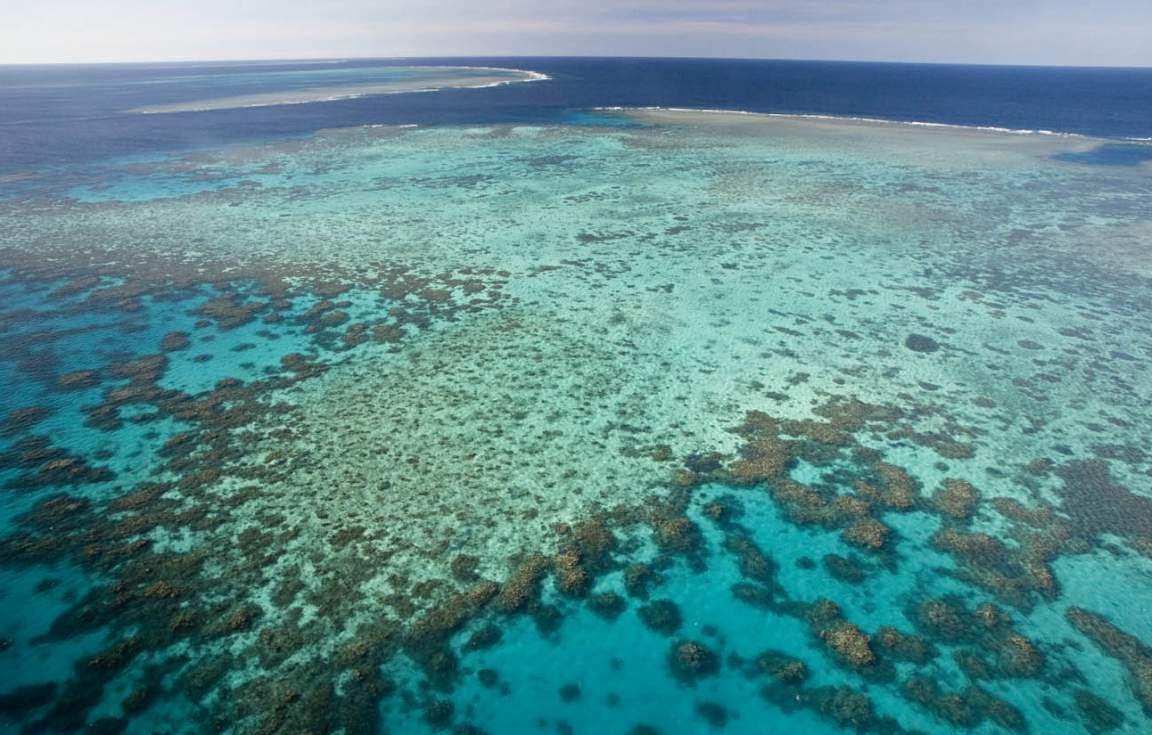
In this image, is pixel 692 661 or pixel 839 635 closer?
pixel 692 661

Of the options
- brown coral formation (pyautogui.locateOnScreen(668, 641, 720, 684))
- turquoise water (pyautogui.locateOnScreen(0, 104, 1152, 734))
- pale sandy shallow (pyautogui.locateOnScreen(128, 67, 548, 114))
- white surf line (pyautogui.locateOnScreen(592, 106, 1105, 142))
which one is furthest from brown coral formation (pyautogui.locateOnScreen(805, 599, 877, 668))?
pale sandy shallow (pyautogui.locateOnScreen(128, 67, 548, 114))

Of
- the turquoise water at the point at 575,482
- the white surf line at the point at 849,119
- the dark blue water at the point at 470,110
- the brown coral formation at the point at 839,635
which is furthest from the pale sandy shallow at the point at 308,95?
the brown coral formation at the point at 839,635

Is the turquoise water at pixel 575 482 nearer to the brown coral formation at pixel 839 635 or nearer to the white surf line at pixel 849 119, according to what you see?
the brown coral formation at pixel 839 635

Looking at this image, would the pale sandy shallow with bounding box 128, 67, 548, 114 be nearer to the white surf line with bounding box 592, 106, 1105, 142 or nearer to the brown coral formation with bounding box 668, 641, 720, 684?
the white surf line with bounding box 592, 106, 1105, 142

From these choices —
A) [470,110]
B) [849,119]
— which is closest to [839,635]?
[849,119]

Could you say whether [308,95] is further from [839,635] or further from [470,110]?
[839,635]

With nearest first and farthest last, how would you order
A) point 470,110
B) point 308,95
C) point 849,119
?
1. point 849,119
2. point 470,110
3. point 308,95

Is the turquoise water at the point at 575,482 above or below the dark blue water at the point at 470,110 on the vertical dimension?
below

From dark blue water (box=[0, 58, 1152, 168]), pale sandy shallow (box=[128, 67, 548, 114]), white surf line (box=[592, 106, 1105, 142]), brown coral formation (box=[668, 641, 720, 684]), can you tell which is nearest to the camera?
brown coral formation (box=[668, 641, 720, 684])

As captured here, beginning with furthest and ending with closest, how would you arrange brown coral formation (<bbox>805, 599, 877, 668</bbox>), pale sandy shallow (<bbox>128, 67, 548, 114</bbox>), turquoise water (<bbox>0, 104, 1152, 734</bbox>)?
pale sandy shallow (<bbox>128, 67, 548, 114</bbox>), brown coral formation (<bbox>805, 599, 877, 668</bbox>), turquoise water (<bbox>0, 104, 1152, 734</bbox>)
